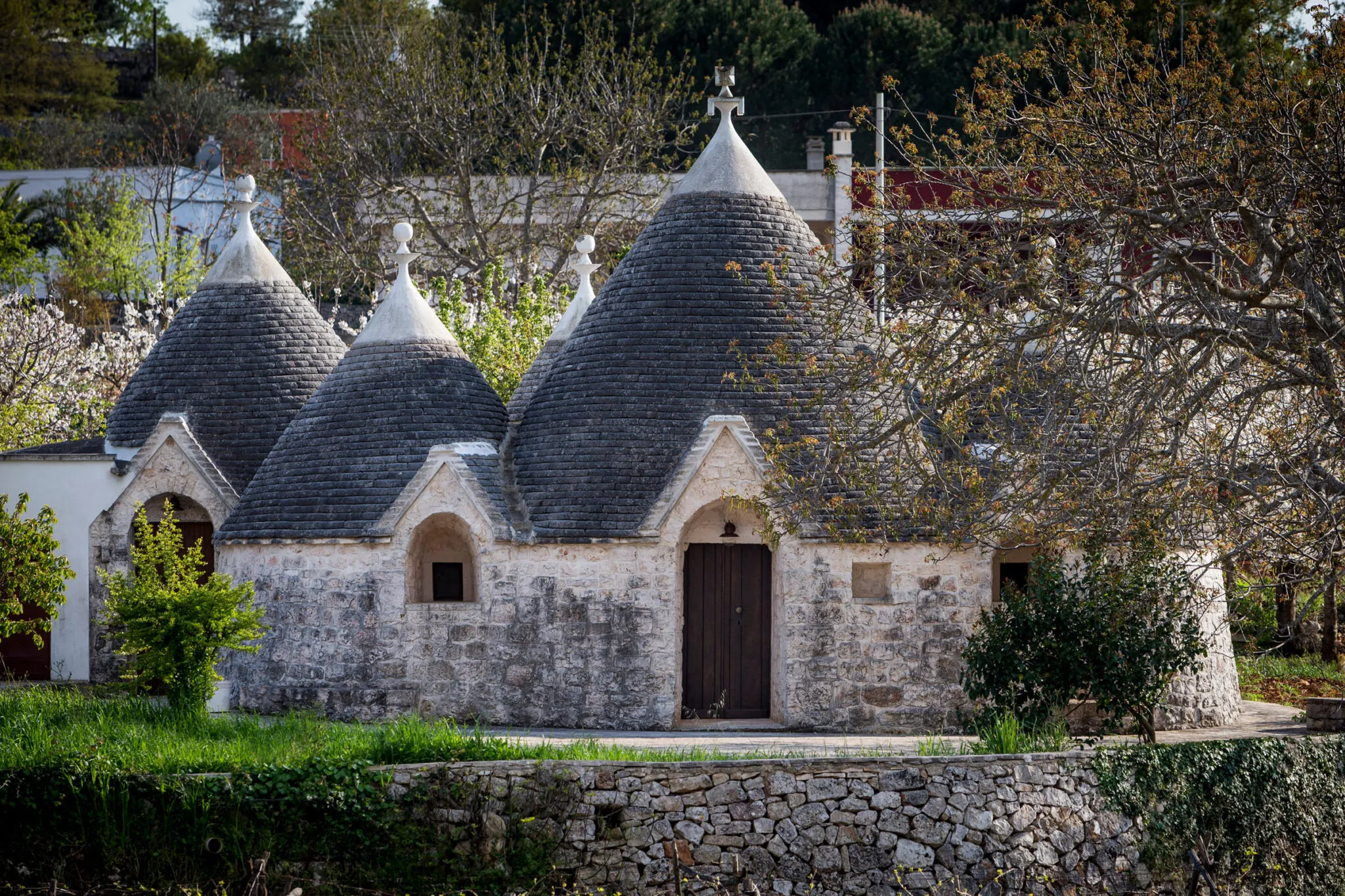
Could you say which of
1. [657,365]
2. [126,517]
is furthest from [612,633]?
[126,517]

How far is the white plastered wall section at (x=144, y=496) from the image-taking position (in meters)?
19.5

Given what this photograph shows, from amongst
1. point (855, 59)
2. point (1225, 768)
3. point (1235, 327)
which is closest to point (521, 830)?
point (1225, 768)

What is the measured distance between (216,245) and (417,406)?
89.6 feet

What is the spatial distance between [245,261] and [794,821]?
37.8 feet

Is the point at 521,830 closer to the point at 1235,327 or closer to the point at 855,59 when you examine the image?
the point at 1235,327

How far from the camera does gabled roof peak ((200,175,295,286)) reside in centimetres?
2084

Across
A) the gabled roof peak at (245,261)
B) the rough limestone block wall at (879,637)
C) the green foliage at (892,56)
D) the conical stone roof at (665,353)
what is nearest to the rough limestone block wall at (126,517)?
the gabled roof peak at (245,261)

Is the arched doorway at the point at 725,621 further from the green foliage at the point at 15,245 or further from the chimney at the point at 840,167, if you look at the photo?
the green foliage at the point at 15,245

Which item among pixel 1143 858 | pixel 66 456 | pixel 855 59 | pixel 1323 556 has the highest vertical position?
pixel 855 59

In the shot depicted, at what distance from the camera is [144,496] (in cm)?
1973

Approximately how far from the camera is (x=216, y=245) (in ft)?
142

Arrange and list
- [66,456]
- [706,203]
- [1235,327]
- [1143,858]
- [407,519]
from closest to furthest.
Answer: [1235,327]
[1143,858]
[407,519]
[706,203]
[66,456]

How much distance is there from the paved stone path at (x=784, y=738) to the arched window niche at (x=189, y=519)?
5720 mm

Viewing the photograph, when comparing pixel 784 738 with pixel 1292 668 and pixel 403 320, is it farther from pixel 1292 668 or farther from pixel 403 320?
pixel 1292 668
